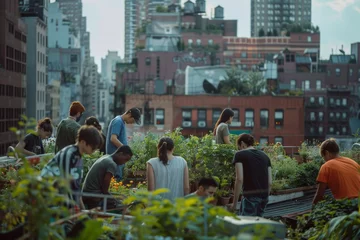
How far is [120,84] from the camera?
120062 millimetres

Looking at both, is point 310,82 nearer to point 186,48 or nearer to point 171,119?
point 186,48

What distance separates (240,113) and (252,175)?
80.2 m

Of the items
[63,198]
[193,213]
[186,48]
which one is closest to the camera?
[63,198]

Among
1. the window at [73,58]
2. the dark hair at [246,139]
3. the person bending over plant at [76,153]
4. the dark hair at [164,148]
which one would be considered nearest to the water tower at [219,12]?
the window at [73,58]

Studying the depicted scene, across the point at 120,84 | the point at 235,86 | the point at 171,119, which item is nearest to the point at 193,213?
the point at 171,119

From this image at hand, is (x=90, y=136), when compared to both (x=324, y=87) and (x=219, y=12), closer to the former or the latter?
(x=324, y=87)

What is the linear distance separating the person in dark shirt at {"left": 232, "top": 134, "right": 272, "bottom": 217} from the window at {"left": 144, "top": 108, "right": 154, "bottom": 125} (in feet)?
264

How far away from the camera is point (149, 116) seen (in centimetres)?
9175

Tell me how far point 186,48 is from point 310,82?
17.8m

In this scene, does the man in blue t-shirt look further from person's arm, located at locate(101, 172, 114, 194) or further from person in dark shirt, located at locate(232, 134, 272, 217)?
person's arm, located at locate(101, 172, 114, 194)

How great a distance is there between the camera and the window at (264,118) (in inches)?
3546

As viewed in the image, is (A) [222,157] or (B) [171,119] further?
(B) [171,119]

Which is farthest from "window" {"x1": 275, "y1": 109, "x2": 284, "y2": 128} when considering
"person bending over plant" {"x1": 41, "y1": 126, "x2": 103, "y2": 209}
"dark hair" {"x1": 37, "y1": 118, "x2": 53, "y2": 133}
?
"person bending over plant" {"x1": 41, "y1": 126, "x2": 103, "y2": 209}

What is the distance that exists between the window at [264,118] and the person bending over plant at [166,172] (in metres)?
80.4
